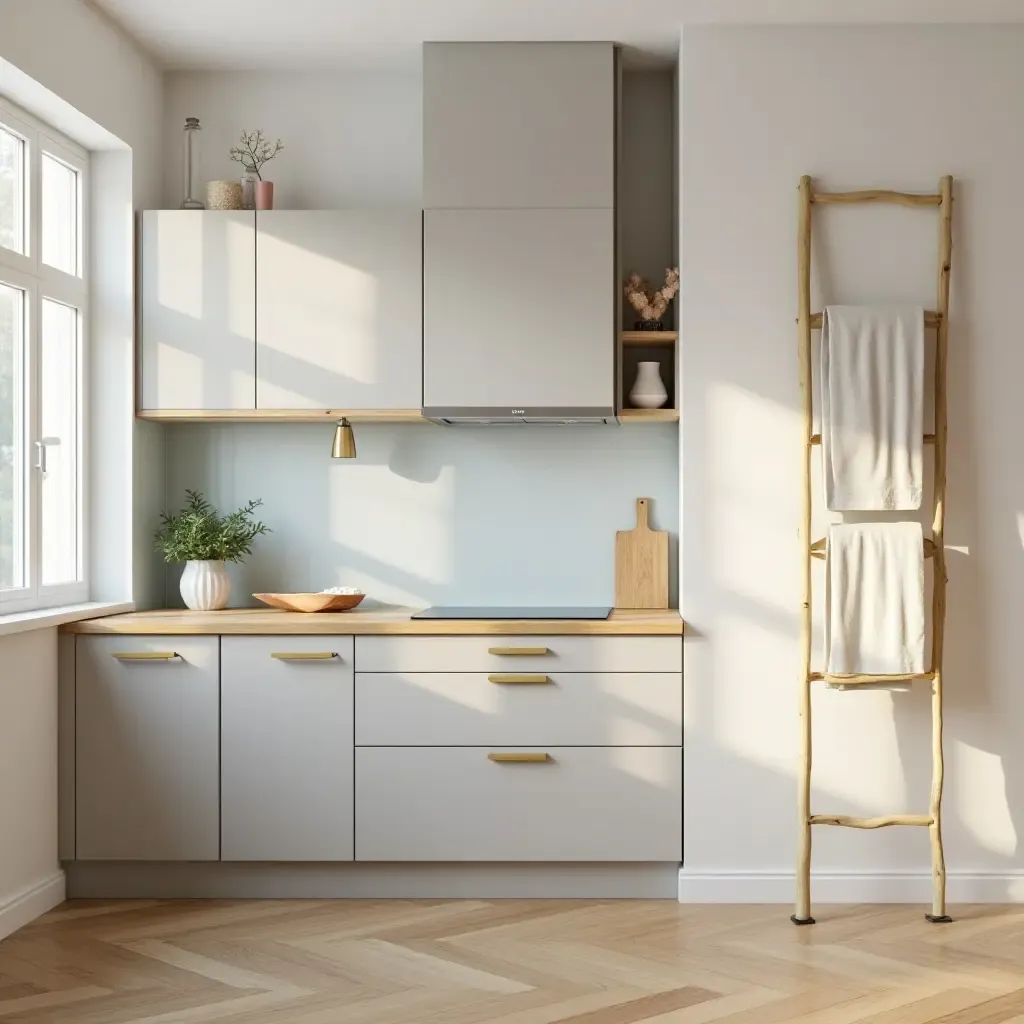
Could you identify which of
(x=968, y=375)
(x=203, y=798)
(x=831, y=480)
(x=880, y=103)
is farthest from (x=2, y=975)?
(x=880, y=103)

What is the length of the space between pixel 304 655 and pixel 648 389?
1364 millimetres

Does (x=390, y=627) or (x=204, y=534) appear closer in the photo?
(x=390, y=627)

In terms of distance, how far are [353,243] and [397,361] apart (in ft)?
1.30

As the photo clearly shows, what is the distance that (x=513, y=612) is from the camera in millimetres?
4031

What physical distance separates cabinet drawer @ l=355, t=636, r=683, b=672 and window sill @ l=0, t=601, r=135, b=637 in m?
0.81

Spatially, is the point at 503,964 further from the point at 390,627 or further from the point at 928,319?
the point at 928,319

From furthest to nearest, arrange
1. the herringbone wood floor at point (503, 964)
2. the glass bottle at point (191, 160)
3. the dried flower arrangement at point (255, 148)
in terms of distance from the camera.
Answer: the dried flower arrangement at point (255, 148) → the glass bottle at point (191, 160) → the herringbone wood floor at point (503, 964)

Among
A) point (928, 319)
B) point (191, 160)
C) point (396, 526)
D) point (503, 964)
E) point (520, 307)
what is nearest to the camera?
point (503, 964)

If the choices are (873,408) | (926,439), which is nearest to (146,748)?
(873,408)

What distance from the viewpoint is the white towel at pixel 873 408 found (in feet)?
11.9

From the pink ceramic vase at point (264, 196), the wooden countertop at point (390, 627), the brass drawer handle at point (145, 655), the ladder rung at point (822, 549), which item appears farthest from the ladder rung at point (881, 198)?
the brass drawer handle at point (145, 655)

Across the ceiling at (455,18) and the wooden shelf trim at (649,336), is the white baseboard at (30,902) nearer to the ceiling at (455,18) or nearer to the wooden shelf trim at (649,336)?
the wooden shelf trim at (649,336)

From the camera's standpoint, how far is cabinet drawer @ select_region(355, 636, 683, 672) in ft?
12.3

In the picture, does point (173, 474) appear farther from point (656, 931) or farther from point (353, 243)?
point (656, 931)
